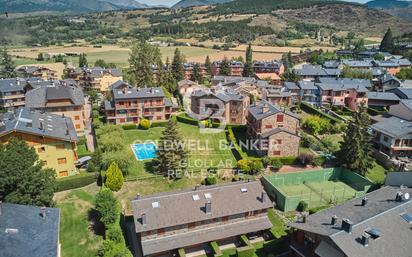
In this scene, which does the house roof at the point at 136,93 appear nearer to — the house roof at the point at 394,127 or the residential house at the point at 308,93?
the residential house at the point at 308,93

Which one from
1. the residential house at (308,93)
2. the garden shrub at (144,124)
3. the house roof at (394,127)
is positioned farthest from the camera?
the residential house at (308,93)

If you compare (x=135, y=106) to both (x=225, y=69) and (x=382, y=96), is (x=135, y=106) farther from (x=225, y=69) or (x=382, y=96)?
(x=382, y=96)

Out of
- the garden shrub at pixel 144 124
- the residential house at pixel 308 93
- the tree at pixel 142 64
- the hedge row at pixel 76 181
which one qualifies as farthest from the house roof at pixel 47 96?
the residential house at pixel 308 93

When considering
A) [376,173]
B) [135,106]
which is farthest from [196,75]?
[376,173]

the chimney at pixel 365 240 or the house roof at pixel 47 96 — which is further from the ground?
the house roof at pixel 47 96

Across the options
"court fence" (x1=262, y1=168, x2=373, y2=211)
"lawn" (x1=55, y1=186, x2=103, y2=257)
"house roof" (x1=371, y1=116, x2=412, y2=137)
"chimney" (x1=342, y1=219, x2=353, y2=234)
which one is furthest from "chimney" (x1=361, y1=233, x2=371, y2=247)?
"house roof" (x1=371, y1=116, x2=412, y2=137)

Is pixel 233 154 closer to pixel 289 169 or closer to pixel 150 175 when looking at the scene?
pixel 289 169
